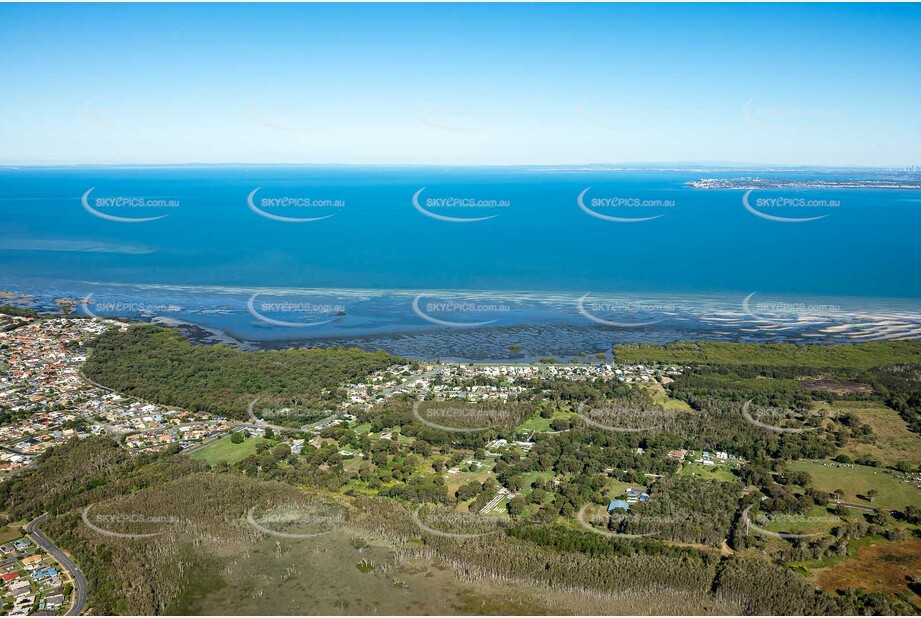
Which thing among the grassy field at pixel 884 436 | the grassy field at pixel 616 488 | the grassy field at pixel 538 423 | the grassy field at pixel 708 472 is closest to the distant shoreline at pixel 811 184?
the grassy field at pixel 884 436

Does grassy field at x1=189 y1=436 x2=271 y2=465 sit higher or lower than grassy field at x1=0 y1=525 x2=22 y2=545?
higher

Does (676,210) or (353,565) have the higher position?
(676,210)

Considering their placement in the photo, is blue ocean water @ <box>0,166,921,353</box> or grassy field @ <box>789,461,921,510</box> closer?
grassy field @ <box>789,461,921,510</box>

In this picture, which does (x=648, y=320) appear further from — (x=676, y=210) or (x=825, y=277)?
(x=676, y=210)

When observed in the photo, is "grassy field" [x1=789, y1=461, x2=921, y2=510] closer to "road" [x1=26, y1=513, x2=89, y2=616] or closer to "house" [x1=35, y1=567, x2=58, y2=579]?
"road" [x1=26, y1=513, x2=89, y2=616]

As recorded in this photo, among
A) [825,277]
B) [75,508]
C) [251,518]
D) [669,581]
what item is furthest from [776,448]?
[825,277]

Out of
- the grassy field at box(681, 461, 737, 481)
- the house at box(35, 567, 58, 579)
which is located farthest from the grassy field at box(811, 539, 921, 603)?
the house at box(35, 567, 58, 579)
